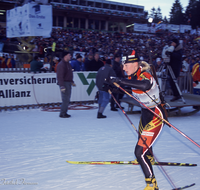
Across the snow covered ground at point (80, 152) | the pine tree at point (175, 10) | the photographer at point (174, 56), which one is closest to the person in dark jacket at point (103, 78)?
the snow covered ground at point (80, 152)

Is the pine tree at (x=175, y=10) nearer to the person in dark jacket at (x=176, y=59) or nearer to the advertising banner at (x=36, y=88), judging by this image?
the advertising banner at (x=36, y=88)

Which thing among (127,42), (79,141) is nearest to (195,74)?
(79,141)

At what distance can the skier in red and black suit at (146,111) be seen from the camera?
2.88 meters

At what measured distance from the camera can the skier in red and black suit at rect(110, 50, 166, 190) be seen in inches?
113

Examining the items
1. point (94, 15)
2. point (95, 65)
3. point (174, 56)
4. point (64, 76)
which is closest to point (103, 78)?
point (64, 76)

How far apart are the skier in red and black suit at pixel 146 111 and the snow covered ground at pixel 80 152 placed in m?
0.42

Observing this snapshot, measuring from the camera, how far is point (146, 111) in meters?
3.11

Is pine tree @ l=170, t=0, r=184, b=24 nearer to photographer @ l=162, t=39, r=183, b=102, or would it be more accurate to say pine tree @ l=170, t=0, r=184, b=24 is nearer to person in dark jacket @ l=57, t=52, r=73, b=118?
photographer @ l=162, t=39, r=183, b=102

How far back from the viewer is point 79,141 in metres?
5.23

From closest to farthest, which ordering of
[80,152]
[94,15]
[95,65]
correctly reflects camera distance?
[80,152] → [95,65] → [94,15]

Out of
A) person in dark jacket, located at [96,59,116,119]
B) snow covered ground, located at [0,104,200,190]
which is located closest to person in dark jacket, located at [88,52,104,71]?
person in dark jacket, located at [96,59,116,119]

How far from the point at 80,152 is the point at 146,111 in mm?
1948

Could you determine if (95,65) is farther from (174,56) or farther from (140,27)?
(140,27)

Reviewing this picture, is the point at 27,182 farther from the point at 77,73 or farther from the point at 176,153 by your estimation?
the point at 77,73
